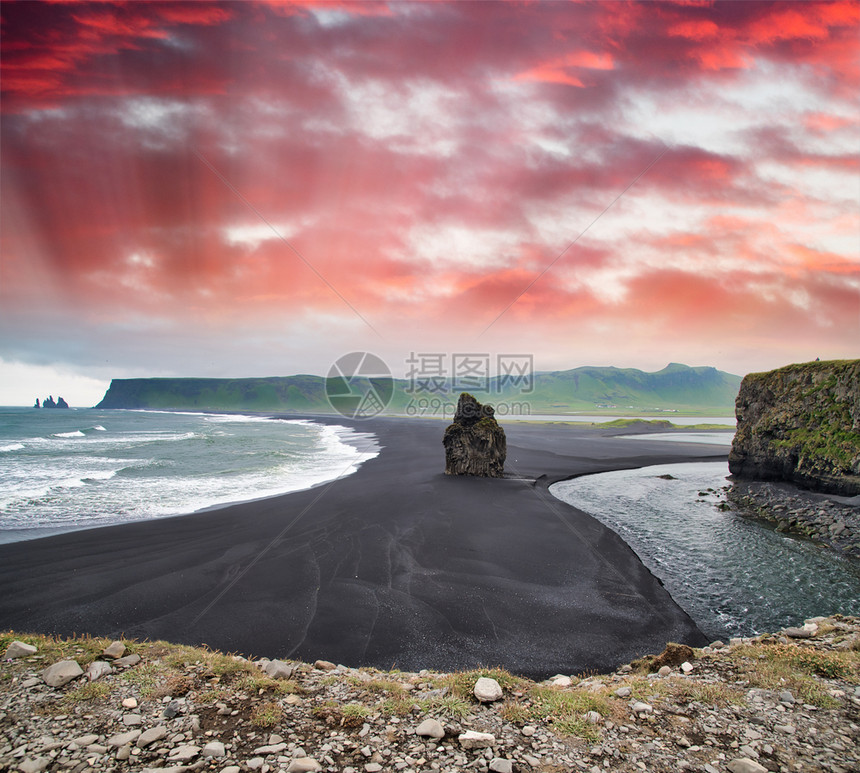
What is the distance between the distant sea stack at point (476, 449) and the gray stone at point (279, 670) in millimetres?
21300

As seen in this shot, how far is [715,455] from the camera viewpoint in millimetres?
42938

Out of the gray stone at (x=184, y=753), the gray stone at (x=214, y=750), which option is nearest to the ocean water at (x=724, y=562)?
the gray stone at (x=214, y=750)

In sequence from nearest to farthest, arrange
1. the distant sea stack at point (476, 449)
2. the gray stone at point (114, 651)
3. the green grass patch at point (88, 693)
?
the green grass patch at point (88, 693) < the gray stone at point (114, 651) < the distant sea stack at point (476, 449)

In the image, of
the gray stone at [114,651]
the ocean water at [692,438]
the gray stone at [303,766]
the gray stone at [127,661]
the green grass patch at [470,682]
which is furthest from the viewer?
the ocean water at [692,438]

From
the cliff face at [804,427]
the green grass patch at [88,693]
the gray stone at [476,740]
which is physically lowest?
the gray stone at [476,740]

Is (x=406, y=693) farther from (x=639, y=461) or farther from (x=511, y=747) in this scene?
(x=639, y=461)

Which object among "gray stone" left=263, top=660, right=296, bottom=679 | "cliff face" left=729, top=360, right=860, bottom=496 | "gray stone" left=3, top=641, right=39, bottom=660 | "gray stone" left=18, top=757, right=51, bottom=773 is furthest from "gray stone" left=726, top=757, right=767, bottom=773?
"cliff face" left=729, top=360, right=860, bottom=496

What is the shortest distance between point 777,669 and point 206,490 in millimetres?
25220

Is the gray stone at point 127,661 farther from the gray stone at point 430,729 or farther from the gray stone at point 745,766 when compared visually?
the gray stone at point 745,766

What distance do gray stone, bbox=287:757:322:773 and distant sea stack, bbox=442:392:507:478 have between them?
23156mm

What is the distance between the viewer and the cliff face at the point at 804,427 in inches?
786

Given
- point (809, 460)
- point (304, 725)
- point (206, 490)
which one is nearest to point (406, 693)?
point (304, 725)

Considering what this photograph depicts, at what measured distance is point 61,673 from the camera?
4973 mm

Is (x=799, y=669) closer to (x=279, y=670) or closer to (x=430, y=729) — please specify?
(x=430, y=729)
